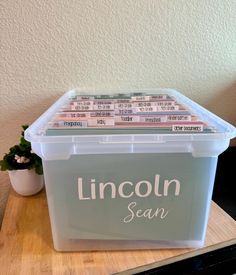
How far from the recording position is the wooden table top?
1.44ft

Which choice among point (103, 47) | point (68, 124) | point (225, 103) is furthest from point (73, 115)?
point (225, 103)

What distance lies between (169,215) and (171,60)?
0.46 meters

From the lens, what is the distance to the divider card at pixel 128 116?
17.4 inches

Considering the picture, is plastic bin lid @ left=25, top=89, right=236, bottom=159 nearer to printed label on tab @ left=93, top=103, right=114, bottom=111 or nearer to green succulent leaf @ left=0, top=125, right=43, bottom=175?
printed label on tab @ left=93, top=103, right=114, bottom=111

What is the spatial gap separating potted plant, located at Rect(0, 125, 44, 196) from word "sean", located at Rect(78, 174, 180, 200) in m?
0.24

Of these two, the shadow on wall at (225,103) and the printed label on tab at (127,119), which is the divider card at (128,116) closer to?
the printed label on tab at (127,119)

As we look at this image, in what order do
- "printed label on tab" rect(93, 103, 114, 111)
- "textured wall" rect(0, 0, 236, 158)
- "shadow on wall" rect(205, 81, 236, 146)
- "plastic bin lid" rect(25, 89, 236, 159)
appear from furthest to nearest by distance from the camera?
"shadow on wall" rect(205, 81, 236, 146), "textured wall" rect(0, 0, 236, 158), "printed label on tab" rect(93, 103, 114, 111), "plastic bin lid" rect(25, 89, 236, 159)

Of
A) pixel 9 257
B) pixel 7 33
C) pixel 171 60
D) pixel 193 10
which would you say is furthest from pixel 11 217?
pixel 193 10

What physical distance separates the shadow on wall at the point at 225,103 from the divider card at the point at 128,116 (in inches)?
11.6

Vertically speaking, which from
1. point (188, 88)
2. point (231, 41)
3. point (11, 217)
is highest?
point (231, 41)

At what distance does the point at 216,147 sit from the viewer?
41cm

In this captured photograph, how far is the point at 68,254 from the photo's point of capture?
1.54 feet

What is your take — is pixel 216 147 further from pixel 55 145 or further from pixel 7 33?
pixel 7 33

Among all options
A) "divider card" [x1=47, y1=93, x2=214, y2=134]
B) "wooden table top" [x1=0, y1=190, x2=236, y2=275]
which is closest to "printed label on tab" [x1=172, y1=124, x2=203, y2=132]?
"divider card" [x1=47, y1=93, x2=214, y2=134]
